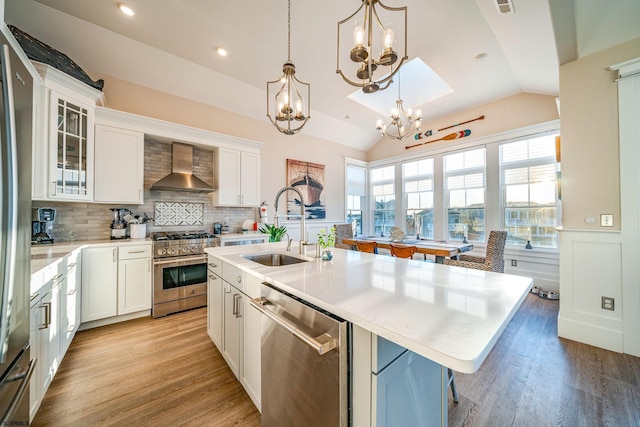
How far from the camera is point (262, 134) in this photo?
4777 mm

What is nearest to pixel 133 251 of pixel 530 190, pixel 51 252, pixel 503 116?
pixel 51 252

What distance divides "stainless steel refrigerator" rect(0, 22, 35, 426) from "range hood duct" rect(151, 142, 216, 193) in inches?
103

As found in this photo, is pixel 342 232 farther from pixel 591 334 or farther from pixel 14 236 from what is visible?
pixel 14 236

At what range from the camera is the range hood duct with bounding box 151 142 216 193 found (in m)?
3.46

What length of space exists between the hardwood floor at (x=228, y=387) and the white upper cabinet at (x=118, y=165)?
1.66 metres

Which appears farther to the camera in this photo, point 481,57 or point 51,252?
point 481,57

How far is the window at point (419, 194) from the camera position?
17.7 ft

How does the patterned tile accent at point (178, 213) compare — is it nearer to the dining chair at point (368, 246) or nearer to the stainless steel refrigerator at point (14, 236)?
the dining chair at point (368, 246)

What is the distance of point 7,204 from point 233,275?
3.86ft

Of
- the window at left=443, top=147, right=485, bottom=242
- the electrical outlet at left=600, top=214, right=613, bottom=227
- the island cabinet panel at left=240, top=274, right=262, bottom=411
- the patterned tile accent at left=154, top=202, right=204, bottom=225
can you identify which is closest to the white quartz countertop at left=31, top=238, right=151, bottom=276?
the patterned tile accent at left=154, top=202, right=204, bottom=225

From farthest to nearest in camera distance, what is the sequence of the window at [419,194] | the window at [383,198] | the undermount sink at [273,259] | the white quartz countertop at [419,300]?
the window at [383,198]
the window at [419,194]
the undermount sink at [273,259]
the white quartz countertop at [419,300]

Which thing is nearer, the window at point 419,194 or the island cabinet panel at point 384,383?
the island cabinet panel at point 384,383

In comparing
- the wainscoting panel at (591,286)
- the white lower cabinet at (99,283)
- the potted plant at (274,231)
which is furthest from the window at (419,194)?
the white lower cabinet at (99,283)

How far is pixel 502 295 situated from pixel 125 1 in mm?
4052
